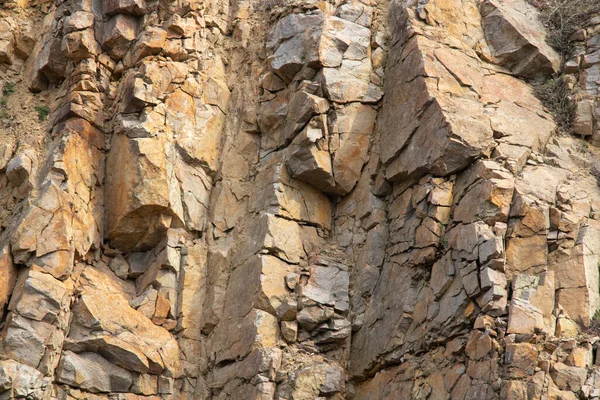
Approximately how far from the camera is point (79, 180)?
16219 mm

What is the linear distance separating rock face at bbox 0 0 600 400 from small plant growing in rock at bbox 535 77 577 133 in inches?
6.1

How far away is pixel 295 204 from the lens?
16.3 m

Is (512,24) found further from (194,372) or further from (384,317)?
(194,372)

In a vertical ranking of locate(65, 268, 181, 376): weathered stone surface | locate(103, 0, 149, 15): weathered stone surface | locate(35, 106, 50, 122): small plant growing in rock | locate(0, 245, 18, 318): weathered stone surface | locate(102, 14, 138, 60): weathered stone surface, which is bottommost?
locate(65, 268, 181, 376): weathered stone surface

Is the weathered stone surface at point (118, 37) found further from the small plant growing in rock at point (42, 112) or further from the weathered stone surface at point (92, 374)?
Answer: the weathered stone surface at point (92, 374)

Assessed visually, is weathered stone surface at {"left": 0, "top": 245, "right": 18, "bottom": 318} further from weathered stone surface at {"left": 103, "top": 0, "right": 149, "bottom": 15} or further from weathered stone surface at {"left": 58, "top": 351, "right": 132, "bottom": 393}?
weathered stone surface at {"left": 103, "top": 0, "right": 149, "bottom": 15}

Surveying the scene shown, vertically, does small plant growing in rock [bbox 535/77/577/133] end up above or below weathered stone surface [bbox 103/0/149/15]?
below

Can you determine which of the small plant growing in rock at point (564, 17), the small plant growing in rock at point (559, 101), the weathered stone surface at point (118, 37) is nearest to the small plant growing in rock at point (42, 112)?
the weathered stone surface at point (118, 37)

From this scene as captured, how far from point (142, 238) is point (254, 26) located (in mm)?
4804

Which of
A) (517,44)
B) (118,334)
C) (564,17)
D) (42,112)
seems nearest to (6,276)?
(118,334)

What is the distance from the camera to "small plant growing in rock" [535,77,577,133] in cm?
1630

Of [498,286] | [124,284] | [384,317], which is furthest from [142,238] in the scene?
[498,286]

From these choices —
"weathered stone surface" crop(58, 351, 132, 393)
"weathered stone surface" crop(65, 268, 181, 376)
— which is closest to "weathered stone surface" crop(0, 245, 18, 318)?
"weathered stone surface" crop(65, 268, 181, 376)

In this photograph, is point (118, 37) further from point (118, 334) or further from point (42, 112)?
point (118, 334)
